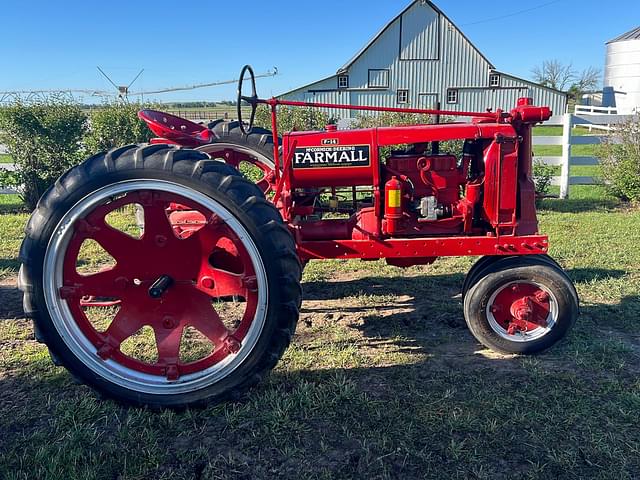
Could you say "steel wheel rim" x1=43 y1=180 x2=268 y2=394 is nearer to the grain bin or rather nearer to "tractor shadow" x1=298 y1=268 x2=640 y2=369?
"tractor shadow" x1=298 y1=268 x2=640 y2=369

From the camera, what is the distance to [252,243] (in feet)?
8.96

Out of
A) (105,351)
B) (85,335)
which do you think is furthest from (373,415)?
(85,335)

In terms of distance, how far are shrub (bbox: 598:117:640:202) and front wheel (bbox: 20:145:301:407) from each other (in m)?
7.67

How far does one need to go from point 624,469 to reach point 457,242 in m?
1.51

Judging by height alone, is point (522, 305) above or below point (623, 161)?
below

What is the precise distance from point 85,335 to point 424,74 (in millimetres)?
30104

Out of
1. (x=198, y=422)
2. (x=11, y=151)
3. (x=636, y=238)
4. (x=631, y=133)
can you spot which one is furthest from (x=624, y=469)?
(x=11, y=151)

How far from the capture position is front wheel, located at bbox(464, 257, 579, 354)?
134 inches

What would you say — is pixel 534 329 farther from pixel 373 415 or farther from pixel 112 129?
pixel 112 129

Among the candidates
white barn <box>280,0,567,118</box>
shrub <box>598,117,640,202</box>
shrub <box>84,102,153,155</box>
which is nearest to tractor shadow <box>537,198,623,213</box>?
shrub <box>598,117,640,202</box>

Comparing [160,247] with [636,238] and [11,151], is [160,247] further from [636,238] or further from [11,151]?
[11,151]

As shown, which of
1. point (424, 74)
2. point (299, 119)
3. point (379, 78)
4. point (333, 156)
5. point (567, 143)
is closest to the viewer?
point (333, 156)

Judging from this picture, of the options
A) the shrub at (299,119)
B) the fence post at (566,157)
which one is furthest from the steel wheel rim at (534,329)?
the shrub at (299,119)

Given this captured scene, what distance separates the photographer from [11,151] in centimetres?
868
